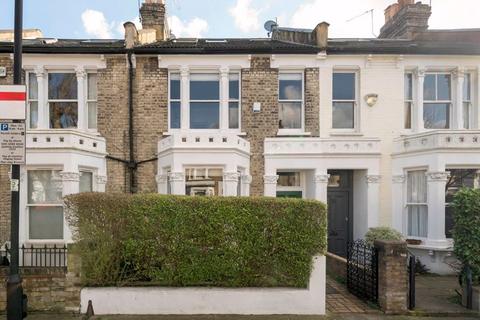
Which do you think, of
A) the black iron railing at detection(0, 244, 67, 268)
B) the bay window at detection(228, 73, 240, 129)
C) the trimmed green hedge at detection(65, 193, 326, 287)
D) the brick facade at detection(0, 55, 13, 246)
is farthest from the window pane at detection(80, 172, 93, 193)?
the bay window at detection(228, 73, 240, 129)

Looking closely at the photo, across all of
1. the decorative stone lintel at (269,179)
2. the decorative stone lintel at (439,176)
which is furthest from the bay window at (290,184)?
the decorative stone lintel at (439,176)

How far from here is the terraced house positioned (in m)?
10.8

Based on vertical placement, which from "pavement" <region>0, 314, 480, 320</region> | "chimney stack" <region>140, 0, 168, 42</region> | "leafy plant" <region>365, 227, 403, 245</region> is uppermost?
"chimney stack" <region>140, 0, 168, 42</region>

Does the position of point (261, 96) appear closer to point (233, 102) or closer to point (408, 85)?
point (233, 102)

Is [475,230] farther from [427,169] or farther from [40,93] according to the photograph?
[40,93]

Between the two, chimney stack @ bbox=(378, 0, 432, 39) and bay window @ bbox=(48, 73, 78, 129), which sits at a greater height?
chimney stack @ bbox=(378, 0, 432, 39)

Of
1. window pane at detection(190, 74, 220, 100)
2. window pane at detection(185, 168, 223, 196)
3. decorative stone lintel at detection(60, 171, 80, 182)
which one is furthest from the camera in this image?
window pane at detection(190, 74, 220, 100)

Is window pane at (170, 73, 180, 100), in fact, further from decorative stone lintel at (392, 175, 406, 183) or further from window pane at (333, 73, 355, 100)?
decorative stone lintel at (392, 175, 406, 183)

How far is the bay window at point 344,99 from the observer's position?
11391mm

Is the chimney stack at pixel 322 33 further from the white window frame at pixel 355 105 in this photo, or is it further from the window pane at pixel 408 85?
the window pane at pixel 408 85

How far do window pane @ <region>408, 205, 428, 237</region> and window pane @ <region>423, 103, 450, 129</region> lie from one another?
283cm

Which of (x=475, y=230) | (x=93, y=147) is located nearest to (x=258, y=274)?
(x=475, y=230)

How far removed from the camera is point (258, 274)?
653cm

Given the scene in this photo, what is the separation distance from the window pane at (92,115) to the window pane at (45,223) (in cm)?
294
